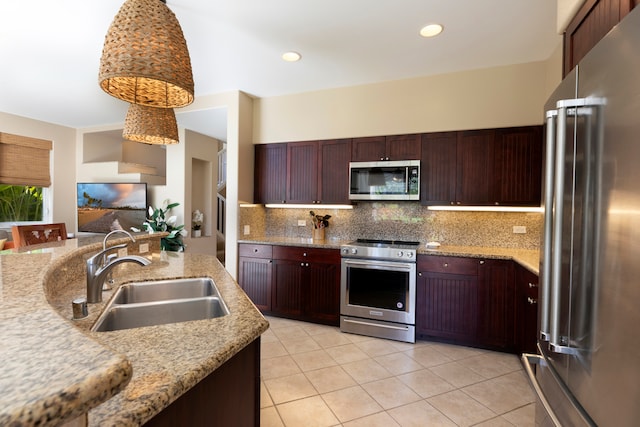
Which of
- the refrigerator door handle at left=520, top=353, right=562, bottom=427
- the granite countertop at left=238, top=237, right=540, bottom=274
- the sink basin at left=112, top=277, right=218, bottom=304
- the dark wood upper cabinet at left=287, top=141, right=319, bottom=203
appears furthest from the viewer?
the dark wood upper cabinet at left=287, top=141, right=319, bottom=203

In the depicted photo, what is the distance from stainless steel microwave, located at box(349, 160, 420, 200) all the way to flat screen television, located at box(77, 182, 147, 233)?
3.97 m

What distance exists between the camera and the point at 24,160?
5082 millimetres

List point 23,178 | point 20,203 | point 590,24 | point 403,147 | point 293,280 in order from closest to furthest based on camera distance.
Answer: point 590,24
point 403,147
point 293,280
point 23,178
point 20,203

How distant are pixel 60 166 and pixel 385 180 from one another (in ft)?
19.5

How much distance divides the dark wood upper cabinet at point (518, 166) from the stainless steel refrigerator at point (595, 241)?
2078 mm

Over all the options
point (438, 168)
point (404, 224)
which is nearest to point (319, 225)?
point (404, 224)

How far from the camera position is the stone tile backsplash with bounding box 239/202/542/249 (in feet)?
10.8

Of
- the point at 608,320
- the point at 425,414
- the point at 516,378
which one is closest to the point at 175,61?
the point at 608,320

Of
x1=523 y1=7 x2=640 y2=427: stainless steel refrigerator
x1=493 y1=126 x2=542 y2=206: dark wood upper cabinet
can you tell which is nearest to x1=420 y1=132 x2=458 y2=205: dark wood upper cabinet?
x1=493 y1=126 x2=542 y2=206: dark wood upper cabinet

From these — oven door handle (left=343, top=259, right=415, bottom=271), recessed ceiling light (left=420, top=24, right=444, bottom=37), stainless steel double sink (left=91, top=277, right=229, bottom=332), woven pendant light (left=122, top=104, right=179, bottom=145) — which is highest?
recessed ceiling light (left=420, top=24, right=444, bottom=37)

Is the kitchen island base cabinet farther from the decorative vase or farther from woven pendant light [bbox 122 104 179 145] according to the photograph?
the decorative vase

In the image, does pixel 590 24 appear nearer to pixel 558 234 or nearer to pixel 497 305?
pixel 558 234

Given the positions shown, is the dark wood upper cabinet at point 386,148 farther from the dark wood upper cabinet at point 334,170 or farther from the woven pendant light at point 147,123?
the woven pendant light at point 147,123

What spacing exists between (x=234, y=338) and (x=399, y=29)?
268cm
